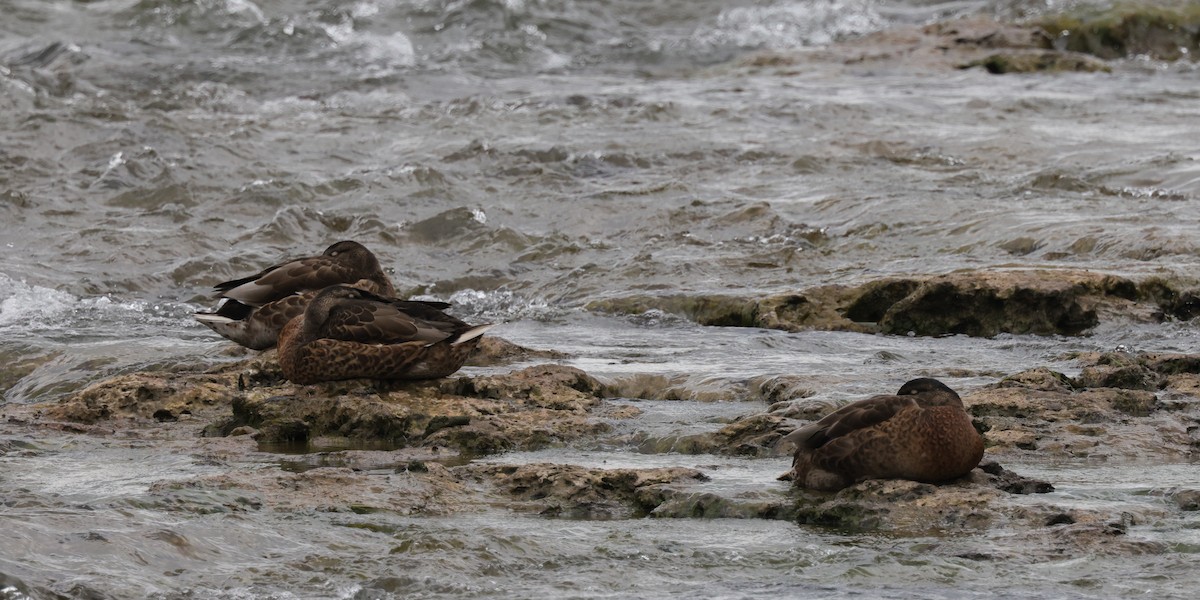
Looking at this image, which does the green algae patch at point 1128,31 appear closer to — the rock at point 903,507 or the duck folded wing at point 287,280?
the duck folded wing at point 287,280

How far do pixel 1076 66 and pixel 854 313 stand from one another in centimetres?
1105

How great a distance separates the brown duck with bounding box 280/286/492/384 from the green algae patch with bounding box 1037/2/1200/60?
1566 cm

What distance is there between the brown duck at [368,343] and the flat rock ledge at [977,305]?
103 inches

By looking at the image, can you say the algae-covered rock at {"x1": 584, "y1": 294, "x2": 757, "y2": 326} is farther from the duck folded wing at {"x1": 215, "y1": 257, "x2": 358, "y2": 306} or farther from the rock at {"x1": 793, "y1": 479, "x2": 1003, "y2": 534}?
the rock at {"x1": 793, "y1": 479, "x2": 1003, "y2": 534}

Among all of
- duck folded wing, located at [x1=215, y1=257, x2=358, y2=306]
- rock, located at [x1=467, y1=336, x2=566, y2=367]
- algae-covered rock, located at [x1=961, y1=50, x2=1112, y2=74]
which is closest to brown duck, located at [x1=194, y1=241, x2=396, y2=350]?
duck folded wing, located at [x1=215, y1=257, x2=358, y2=306]

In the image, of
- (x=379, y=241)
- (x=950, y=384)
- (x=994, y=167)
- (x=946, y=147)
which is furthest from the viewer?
(x=946, y=147)

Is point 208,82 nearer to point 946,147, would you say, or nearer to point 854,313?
point 946,147

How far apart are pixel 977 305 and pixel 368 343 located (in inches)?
146

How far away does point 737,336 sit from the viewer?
9.69 m

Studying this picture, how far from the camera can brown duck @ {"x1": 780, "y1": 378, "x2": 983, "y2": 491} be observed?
6.21 meters

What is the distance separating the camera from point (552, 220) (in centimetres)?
1382

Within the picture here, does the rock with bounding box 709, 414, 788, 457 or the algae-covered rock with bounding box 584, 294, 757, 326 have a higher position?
the rock with bounding box 709, 414, 788, 457

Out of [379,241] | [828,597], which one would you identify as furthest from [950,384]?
[379,241]

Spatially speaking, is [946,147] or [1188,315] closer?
[1188,315]
